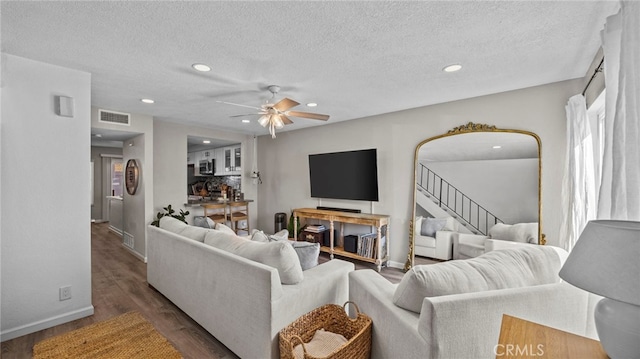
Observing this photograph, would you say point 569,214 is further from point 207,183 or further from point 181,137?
point 207,183

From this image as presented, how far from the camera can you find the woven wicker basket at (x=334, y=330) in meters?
1.61

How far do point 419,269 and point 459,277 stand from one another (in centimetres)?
20

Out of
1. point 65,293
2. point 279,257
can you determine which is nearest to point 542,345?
point 279,257

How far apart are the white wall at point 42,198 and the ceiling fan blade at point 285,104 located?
5.98ft

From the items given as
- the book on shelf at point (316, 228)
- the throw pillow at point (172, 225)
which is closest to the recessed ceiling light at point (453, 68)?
the throw pillow at point (172, 225)

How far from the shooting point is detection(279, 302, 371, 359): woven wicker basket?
161cm

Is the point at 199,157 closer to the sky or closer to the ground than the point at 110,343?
closer to the sky

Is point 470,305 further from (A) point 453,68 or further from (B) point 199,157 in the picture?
(B) point 199,157

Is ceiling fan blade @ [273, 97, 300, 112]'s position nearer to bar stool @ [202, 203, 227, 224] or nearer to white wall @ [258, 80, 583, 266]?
white wall @ [258, 80, 583, 266]

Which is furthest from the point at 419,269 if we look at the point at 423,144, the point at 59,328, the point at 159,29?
the point at 59,328

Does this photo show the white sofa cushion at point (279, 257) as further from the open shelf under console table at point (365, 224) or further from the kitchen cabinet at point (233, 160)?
the kitchen cabinet at point (233, 160)

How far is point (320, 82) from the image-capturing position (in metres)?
2.97

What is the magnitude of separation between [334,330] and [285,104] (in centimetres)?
206

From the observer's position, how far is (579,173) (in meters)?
2.41
